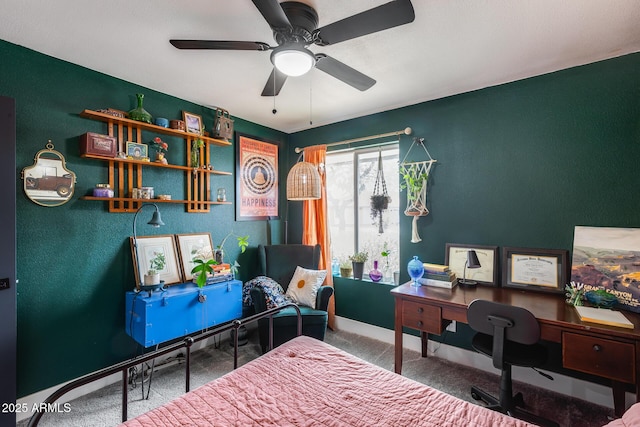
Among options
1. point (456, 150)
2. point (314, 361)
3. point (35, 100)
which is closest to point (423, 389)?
point (314, 361)

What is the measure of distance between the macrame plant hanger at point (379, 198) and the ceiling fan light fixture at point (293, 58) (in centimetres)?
192

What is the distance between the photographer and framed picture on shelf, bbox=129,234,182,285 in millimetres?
2508

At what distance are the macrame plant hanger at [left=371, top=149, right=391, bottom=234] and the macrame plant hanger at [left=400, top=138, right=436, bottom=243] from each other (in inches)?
12.3

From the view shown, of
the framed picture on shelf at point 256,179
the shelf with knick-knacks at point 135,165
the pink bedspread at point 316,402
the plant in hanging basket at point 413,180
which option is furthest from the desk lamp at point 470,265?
the shelf with knick-knacks at point 135,165

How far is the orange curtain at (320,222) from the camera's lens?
11.5ft

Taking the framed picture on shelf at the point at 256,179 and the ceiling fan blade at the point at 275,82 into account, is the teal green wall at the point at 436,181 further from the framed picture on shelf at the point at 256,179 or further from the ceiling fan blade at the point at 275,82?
the ceiling fan blade at the point at 275,82

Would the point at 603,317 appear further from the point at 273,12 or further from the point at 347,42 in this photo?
the point at 273,12

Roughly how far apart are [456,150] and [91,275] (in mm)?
3463

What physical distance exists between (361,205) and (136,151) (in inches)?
95.9

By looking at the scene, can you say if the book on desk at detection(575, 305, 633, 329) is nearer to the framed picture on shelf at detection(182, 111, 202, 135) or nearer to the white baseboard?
the white baseboard

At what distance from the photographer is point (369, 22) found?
1344 mm

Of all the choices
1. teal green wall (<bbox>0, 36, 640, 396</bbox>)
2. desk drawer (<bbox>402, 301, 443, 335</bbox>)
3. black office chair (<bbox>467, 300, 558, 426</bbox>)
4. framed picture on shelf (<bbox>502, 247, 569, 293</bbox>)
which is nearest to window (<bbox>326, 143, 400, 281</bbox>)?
teal green wall (<bbox>0, 36, 640, 396</bbox>)

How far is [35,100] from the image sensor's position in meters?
2.07

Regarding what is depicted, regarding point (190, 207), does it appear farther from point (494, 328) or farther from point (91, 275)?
point (494, 328)
